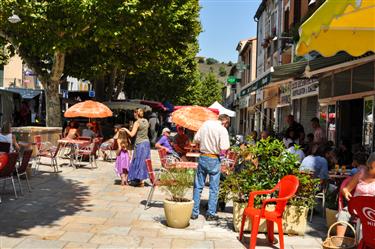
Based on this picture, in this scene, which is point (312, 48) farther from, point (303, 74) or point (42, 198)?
point (42, 198)

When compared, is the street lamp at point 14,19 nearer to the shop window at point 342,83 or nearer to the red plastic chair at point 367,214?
the shop window at point 342,83

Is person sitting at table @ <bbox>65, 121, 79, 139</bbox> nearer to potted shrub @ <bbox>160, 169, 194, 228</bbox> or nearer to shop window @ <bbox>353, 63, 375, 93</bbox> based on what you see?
shop window @ <bbox>353, 63, 375, 93</bbox>

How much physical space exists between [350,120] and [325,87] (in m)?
1.33

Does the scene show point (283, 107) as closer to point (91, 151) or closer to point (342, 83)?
point (342, 83)

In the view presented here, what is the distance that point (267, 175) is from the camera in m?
6.87

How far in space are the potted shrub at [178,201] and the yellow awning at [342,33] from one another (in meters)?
2.40

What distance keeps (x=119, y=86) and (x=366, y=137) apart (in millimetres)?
23306

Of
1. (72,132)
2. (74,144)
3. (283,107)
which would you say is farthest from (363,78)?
(283,107)

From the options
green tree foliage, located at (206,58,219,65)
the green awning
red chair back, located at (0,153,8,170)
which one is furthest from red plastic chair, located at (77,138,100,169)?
green tree foliage, located at (206,58,219,65)

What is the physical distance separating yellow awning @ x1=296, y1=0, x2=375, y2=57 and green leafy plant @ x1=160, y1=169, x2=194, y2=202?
2.38m

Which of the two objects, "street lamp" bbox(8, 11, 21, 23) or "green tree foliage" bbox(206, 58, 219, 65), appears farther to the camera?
"green tree foliage" bbox(206, 58, 219, 65)

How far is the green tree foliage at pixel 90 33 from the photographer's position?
15.9 meters

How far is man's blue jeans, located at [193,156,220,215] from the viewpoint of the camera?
7.38 metres

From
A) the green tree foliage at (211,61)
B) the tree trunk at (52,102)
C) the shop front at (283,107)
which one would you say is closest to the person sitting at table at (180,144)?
the shop front at (283,107)
